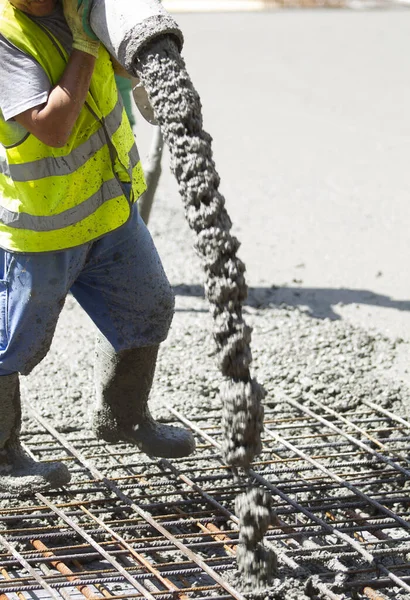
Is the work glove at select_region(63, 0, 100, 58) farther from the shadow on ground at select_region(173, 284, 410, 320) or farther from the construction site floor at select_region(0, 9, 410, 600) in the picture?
the shadow on ground at select_region(173, 284, 410, 320)

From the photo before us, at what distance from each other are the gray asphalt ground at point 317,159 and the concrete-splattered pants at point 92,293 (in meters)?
1.69

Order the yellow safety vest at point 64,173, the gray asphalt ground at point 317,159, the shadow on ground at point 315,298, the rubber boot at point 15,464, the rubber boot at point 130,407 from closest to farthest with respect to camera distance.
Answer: the yellow safety vest at point 64,173, the rubber boot at point 15,464, the rubber boot at point 130,407, the shadow on ground at point 315,298, the gray asphalt ground at point 317,159

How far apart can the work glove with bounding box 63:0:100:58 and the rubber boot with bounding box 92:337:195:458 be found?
102cm

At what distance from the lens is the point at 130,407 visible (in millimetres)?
3508

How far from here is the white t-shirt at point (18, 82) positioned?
2805mm

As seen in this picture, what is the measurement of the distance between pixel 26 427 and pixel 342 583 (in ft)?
5.27

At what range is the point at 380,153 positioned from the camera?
8.27 m

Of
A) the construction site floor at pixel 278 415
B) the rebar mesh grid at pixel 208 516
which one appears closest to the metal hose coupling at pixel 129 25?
the rebar mesh grid at pixel 208 516

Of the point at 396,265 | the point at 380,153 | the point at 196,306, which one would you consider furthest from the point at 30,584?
the point at 380,153

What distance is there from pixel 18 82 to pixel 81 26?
8.8 inches

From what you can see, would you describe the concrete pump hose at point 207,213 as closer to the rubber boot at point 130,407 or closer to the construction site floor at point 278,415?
the construction site floor at point 278,415

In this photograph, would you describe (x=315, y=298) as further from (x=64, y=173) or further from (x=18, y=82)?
(x=18, y=82)

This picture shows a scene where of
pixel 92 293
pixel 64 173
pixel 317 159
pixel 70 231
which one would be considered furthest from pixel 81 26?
pixel 317 159

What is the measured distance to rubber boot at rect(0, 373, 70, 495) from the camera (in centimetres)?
329
